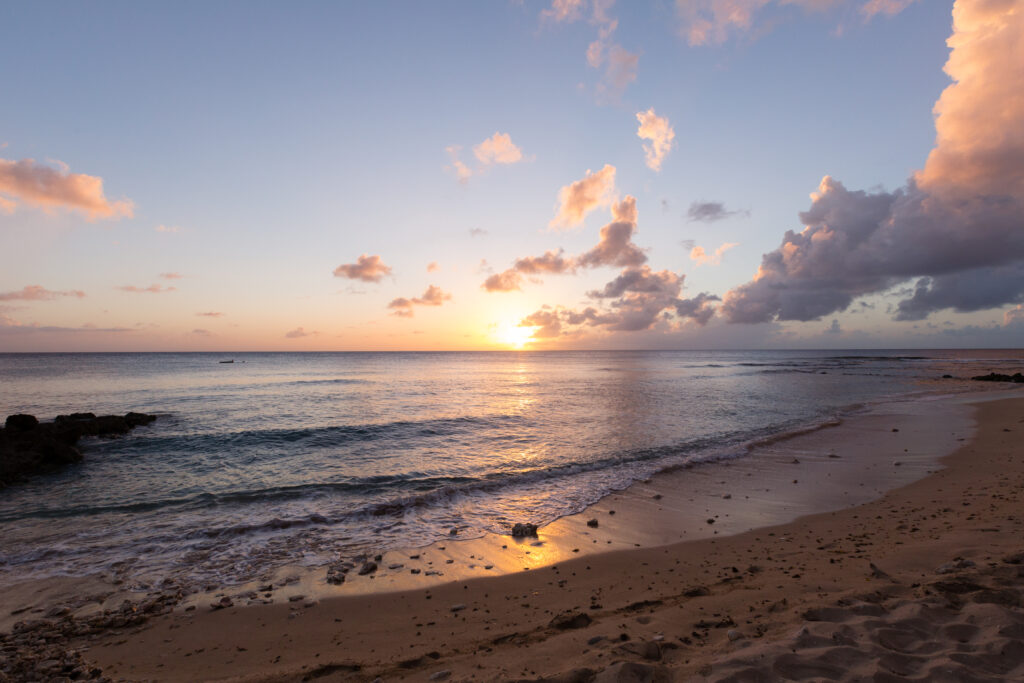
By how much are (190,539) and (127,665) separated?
18.8 feet

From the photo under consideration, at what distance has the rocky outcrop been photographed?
1669 centimetres

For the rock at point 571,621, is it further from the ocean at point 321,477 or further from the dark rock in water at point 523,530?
the ocean at point 321,477

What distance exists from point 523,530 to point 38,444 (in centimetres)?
2182

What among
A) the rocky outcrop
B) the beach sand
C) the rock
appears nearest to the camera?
the beach sand

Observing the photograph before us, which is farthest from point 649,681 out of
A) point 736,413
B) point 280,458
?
point 736,413

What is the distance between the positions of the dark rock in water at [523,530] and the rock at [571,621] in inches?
167

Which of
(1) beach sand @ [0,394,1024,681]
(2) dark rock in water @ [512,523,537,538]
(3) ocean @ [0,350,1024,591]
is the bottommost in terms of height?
(3) ocean @ [0,350,1024,591]

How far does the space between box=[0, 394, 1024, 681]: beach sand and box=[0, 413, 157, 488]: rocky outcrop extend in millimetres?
12954

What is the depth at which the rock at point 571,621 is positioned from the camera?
6129mm

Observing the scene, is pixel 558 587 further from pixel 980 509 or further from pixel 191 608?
pixel 980 509

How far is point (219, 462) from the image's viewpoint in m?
18.6

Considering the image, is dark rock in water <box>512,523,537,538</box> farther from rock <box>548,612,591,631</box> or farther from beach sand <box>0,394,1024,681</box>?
rock <box>548,612,591,631</box>

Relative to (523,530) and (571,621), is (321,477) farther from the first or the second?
(571,621)

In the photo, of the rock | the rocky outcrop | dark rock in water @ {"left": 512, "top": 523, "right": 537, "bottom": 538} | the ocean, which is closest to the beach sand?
the rock
